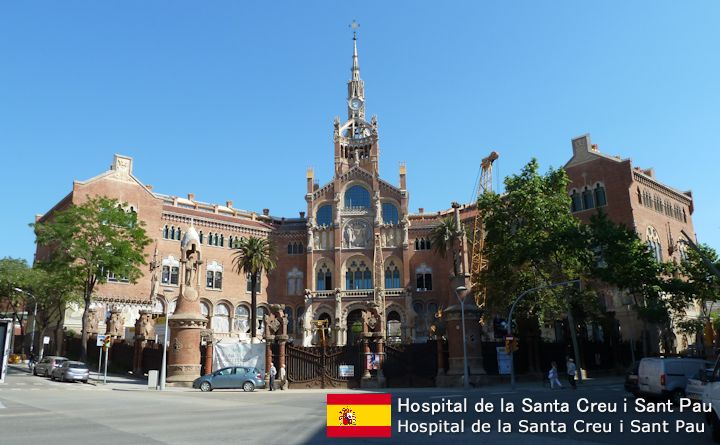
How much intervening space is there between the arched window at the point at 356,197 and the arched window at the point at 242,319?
17523 mm

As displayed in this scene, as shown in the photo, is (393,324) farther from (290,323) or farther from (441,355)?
(441,355)

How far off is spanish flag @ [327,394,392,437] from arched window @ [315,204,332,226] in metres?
57.1

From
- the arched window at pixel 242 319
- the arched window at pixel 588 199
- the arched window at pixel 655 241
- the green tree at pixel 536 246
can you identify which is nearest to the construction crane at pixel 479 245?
the green tree at pixel 536 246

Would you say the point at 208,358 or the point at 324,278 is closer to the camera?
the point at 208,358

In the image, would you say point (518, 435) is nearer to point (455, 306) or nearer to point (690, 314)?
point (455, 306)

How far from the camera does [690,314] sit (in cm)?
5366

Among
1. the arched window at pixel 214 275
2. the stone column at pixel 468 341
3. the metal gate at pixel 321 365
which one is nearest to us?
the stone column at pixel 468 341

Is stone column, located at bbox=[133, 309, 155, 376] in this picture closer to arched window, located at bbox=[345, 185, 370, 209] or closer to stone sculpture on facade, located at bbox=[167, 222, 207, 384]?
stone sculpture on facade, located at bbox=[167, 222, 207, 384]

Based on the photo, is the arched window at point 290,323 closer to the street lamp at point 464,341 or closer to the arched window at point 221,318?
the arched window at point 221,318

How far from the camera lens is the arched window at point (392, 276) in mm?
65500

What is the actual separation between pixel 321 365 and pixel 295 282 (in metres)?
37.5

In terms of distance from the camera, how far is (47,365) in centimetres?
3547

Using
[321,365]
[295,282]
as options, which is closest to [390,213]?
[295,282]

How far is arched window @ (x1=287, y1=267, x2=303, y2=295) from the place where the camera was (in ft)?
223
